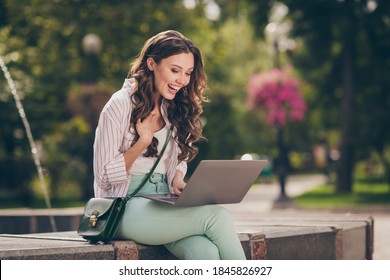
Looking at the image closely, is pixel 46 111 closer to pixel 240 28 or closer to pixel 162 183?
pixel 162 183

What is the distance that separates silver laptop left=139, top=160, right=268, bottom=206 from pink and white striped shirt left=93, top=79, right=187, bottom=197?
0.59 feet

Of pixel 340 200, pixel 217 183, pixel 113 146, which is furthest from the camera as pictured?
pixel 340 200

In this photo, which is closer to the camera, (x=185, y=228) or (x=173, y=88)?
(x=185, y=228)

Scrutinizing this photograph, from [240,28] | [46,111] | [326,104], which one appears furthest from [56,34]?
[240,28]

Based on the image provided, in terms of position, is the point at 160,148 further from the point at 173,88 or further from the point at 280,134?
the point at 280,134

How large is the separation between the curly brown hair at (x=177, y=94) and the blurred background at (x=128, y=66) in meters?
16.4

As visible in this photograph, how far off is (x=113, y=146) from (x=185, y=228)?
56 centimetres

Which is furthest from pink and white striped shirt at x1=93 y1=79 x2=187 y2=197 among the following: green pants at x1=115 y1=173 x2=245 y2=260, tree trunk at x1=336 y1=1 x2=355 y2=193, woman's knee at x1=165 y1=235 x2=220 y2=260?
tree trunk at x1=336 y1=1 x2=355 y2=193

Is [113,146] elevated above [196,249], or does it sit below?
above

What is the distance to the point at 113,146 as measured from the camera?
508 centimetres

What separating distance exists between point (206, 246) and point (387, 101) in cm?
2243

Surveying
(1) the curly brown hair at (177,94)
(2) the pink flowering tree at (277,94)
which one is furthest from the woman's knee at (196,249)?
(2) the pink flowering tree at (277,94)

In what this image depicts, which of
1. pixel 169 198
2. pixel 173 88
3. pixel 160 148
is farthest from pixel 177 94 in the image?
pixel 169 198

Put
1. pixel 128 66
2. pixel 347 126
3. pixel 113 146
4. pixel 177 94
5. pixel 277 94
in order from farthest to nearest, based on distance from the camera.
Result: pixel 128 66
pixel 347 126
pixel 277 94
pixel 177 94
pixel 113 146
